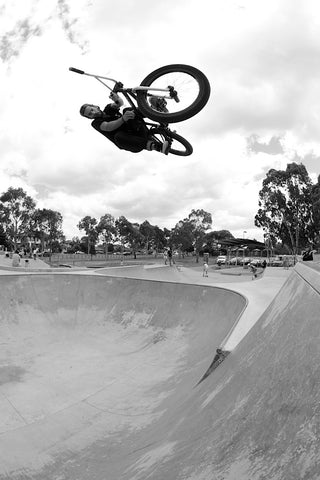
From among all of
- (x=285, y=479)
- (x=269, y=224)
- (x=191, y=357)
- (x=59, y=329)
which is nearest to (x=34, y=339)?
(x=59, y=329)

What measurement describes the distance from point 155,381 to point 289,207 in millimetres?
33337

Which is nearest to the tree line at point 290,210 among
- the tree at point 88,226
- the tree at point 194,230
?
the tree at point 194,230

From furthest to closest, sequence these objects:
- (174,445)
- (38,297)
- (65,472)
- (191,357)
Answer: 1. (38,297)
2. (191,357)
3. (65,472)
4. (174,445)

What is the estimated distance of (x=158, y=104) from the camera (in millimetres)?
5461

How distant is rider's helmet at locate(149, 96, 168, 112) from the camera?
5445 mm

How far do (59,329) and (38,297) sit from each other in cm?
205

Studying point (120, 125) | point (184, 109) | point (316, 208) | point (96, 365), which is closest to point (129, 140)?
point (120, 125)

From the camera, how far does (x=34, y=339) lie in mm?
9797

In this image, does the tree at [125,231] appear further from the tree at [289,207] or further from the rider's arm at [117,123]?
the rider's arm at [117,123]

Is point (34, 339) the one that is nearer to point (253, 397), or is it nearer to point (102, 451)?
point (102, 451)

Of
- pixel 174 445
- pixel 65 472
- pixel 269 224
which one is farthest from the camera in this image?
pixel 269 224

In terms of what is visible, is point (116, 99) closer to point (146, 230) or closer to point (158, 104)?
point (158, 104)

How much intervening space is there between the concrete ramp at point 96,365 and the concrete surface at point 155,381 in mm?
31

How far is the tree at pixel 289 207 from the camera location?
35.3 m
